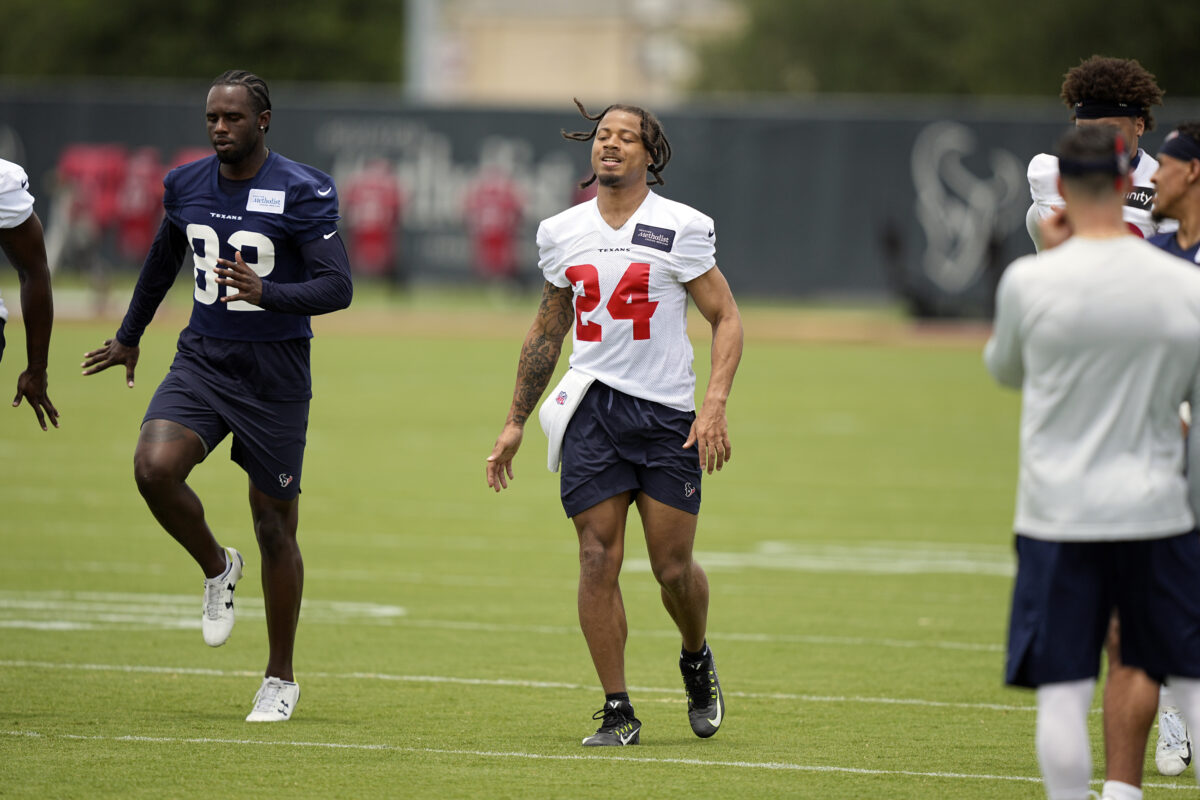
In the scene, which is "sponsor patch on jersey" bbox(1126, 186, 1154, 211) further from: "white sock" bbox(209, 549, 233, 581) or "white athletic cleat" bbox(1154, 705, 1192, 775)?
Answer: "white sock" bbox(209, 549, 233, 581)

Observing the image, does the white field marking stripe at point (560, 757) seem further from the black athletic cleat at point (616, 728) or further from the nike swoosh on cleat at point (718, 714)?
the nike swoosh on cleat at point (718, 714)

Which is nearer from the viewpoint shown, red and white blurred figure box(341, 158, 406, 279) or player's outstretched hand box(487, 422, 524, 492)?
player's outstretched hand box(487, 422, 524, 492)

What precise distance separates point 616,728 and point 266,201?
2.38 metres

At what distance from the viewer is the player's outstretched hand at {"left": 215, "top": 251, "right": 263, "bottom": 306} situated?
6.72m

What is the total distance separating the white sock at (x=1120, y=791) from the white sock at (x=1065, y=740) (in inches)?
10.2

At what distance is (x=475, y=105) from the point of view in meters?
38.7

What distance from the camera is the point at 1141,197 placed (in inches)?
262

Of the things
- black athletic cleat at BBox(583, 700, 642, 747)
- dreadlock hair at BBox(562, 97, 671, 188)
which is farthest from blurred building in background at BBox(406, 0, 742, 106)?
black athletic cleat at BBox(583, 700, 642, 747)

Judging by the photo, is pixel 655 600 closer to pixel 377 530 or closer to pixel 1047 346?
pixel 377 530

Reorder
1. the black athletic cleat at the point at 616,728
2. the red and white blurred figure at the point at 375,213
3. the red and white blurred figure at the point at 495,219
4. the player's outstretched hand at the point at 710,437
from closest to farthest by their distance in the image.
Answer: the player's outstretched hand at the point at 710,437, the black athletic cleat at the point at 616,728, the red and white blurred figure at the point at 495,219, the red and white blurred figure at the point at 375,213

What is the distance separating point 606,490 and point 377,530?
21.9 feet

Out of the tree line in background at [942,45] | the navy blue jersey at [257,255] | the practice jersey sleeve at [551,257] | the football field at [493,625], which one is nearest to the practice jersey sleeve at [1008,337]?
the football field at [493,625]

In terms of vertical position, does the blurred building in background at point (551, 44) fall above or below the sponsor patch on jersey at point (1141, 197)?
below

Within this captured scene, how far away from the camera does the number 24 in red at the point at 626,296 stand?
261 inches
